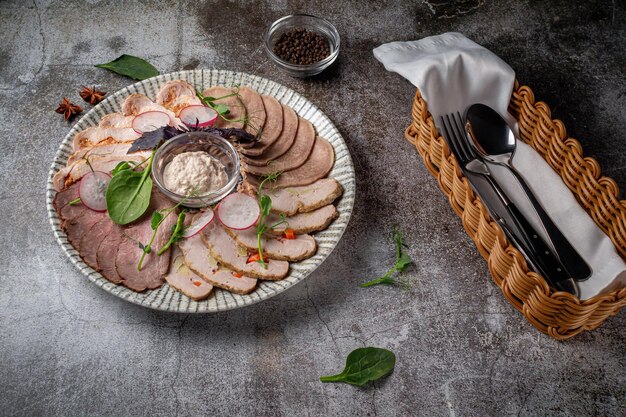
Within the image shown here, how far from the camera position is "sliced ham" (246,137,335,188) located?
2791mm

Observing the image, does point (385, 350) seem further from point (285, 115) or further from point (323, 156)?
point (285, 115)

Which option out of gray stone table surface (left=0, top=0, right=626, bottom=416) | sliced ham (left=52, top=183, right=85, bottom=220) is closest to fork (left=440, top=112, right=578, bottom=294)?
gray stone table surface (left=0, top=0, right=626, bottom=416)

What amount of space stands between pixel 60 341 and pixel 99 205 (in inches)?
23.9

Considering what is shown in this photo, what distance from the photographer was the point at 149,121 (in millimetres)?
2854

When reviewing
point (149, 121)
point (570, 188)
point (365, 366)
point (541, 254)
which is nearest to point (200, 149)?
point (149, 121)

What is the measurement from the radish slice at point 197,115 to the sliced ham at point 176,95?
0.41 ft

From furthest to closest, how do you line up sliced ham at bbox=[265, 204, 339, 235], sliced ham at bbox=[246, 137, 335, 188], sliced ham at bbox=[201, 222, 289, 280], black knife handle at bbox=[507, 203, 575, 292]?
sliced ham at bbox=[246, 137, 335, 188] → sliced ham at bbox=[265, 204, 339, 235] → sliced ham at bbox=[201, 222, 289, 280] → black knife handle at bbox=[507, 203, 575, 292]

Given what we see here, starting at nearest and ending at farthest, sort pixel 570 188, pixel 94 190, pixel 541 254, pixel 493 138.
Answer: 1. pixel 541 254
2. pixel 94 190
3. pixel 570 188
4. pixel 493 138

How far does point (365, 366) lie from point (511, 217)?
Result: 91 cm

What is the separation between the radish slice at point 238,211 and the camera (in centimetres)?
257

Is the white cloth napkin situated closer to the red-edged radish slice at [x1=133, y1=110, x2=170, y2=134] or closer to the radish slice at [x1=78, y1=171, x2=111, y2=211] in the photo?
the red-edged radish slice at [x1=133, y1=110, x2=170, y2=134]

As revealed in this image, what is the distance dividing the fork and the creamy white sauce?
1103 millimetres

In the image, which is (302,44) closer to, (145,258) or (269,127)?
(269,127)

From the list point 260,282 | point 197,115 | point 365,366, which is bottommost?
point 365,366
